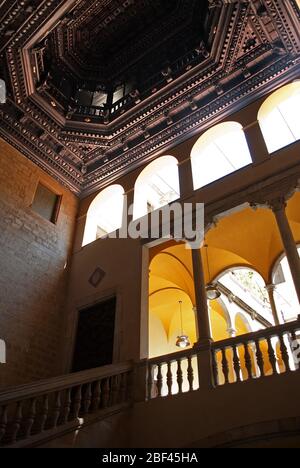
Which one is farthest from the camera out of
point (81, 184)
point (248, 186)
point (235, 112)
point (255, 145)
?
point (81, 184)

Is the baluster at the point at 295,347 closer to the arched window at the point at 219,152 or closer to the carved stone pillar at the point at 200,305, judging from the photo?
the carved stone pillar at the point at 200,305

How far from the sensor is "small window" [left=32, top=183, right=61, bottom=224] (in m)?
9.56

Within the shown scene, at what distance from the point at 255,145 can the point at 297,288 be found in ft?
10.9

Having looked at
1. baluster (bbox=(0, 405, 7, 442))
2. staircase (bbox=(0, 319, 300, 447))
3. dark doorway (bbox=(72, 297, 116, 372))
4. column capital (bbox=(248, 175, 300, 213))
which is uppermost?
column capital (bbox=(248, 175, 300, 213))

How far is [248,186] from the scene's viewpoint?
732 cm

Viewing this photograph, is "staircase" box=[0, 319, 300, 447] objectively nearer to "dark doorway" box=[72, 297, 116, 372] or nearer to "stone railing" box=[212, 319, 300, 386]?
"stone railing" box=[212, 319, 300, 386]

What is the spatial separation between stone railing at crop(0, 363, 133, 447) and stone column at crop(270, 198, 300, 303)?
3.05 metres

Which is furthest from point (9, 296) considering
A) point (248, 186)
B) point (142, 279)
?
point (248, 186)

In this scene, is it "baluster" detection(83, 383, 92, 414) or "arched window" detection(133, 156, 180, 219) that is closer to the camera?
"baluster" detection(83, 383, 92, 414)

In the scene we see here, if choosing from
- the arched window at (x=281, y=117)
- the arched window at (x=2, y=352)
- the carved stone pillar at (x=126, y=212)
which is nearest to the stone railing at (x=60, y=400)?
the arched window at (x=2, y=352)

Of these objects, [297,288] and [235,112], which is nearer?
[297,288]

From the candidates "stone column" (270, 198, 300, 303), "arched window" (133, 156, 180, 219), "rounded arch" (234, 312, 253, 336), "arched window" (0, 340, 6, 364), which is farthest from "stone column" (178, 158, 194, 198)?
"rounded arch" (234, 312, 253, 336)

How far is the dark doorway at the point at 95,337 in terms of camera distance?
24.6 feet
